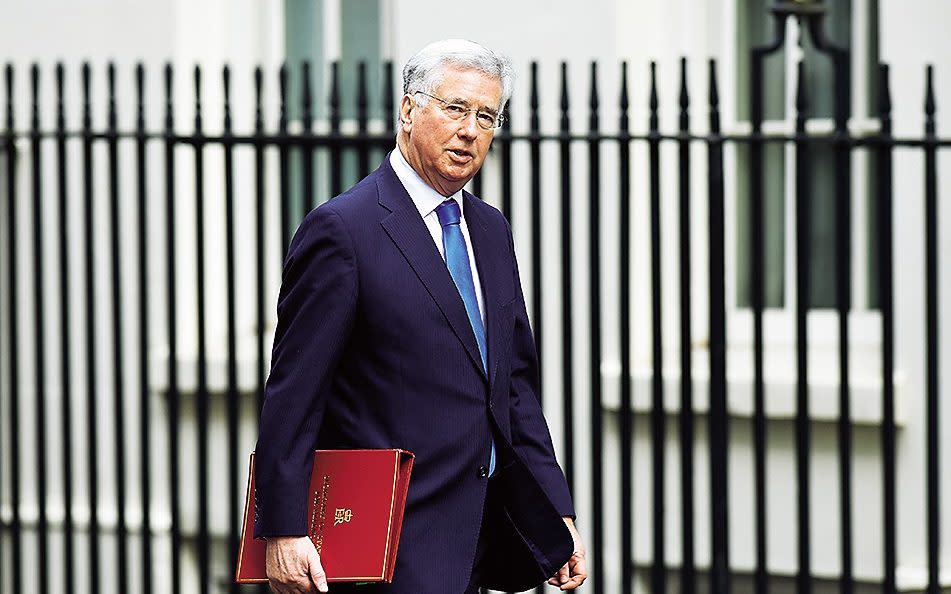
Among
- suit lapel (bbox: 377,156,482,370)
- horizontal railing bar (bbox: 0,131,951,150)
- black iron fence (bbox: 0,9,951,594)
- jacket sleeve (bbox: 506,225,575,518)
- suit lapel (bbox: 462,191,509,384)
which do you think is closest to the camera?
suit lapel (bbox: 377,156,482,370)

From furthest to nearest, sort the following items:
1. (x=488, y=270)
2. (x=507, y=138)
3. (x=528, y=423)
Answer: (x=507, y=138), (x=528, y=423), (x=488, y=270)

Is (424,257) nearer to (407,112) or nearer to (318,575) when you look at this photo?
(407,112)

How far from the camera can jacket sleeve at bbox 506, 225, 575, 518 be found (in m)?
3.28

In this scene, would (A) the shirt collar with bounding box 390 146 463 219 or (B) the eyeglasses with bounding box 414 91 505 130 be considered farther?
(A) the shirt collar with bounding box 390 146 463 219

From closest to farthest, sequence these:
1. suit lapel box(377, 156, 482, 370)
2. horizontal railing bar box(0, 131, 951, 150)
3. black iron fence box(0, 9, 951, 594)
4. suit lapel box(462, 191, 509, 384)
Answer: suit lapel box(377, 156, 482, 370) < suit lapel box(462, 191, 509, 384) < horizontal railing bar box(0, 131, 951, 150) < black iron fence box(0, 9, 951, 594)

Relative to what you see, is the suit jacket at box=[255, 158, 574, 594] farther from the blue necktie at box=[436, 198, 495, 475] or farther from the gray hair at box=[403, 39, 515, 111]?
the gray hair at box=[403, 39, 515, 111]

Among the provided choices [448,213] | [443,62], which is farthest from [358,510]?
[443,62]

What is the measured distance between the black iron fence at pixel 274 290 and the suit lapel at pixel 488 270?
1.63 meters

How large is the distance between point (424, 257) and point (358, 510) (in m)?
0.48

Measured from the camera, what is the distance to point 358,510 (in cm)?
296

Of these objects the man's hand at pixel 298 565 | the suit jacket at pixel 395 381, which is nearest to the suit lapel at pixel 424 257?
the suit jacket at pixel 395 381

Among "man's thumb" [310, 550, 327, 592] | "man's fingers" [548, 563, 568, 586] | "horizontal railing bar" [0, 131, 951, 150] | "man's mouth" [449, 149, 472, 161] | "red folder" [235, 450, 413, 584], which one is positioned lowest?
"man's fingers" [548, 563, 568, 586]

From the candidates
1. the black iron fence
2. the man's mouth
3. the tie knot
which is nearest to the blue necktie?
the tie knot

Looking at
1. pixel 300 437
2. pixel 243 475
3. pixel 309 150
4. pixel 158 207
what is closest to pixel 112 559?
pixel 243 475
